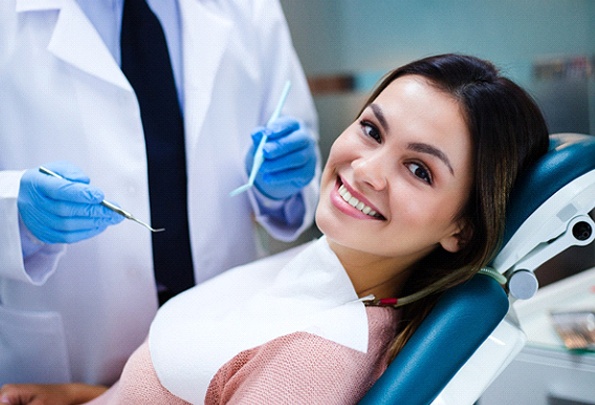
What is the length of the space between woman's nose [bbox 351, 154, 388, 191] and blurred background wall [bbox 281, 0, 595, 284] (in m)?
1.19

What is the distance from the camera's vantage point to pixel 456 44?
2.40m

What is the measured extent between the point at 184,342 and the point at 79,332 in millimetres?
390

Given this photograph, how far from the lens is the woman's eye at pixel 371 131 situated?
4.04 ft

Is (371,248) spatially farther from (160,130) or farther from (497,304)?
(160,130)

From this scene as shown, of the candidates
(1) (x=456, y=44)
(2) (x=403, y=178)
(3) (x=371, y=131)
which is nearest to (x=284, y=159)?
(3) (x=371, y=131)

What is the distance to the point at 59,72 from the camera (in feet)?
4.47

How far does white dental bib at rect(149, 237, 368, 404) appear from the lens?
3.74 ft

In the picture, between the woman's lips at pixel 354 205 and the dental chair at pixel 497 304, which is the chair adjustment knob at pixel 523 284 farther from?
the woman's lips at pixel 354 205

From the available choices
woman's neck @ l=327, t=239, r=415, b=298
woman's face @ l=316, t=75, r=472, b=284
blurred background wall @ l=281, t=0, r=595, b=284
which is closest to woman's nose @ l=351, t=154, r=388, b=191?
Answer: woman's face @ l=316, t=75, r=472, b=284

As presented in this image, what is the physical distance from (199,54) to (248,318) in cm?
70

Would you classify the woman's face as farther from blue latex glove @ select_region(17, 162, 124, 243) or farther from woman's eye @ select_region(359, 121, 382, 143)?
blue latex glove @ select_region(17, 162, 124, 243)

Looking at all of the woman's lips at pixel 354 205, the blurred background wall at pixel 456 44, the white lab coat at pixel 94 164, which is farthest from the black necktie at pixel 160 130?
the blurred background wall at pixel 456 44

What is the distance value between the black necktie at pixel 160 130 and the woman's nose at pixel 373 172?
0.53 m

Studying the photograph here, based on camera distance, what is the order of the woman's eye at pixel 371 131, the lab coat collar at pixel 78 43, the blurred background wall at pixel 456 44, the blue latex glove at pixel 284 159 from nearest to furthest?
the woman's eye at pixel 371 131 → the lab coat collar at pixel 78 43 → the blue latex glove at pixel 284 159 → the blurred background wall at pixel 456 44
